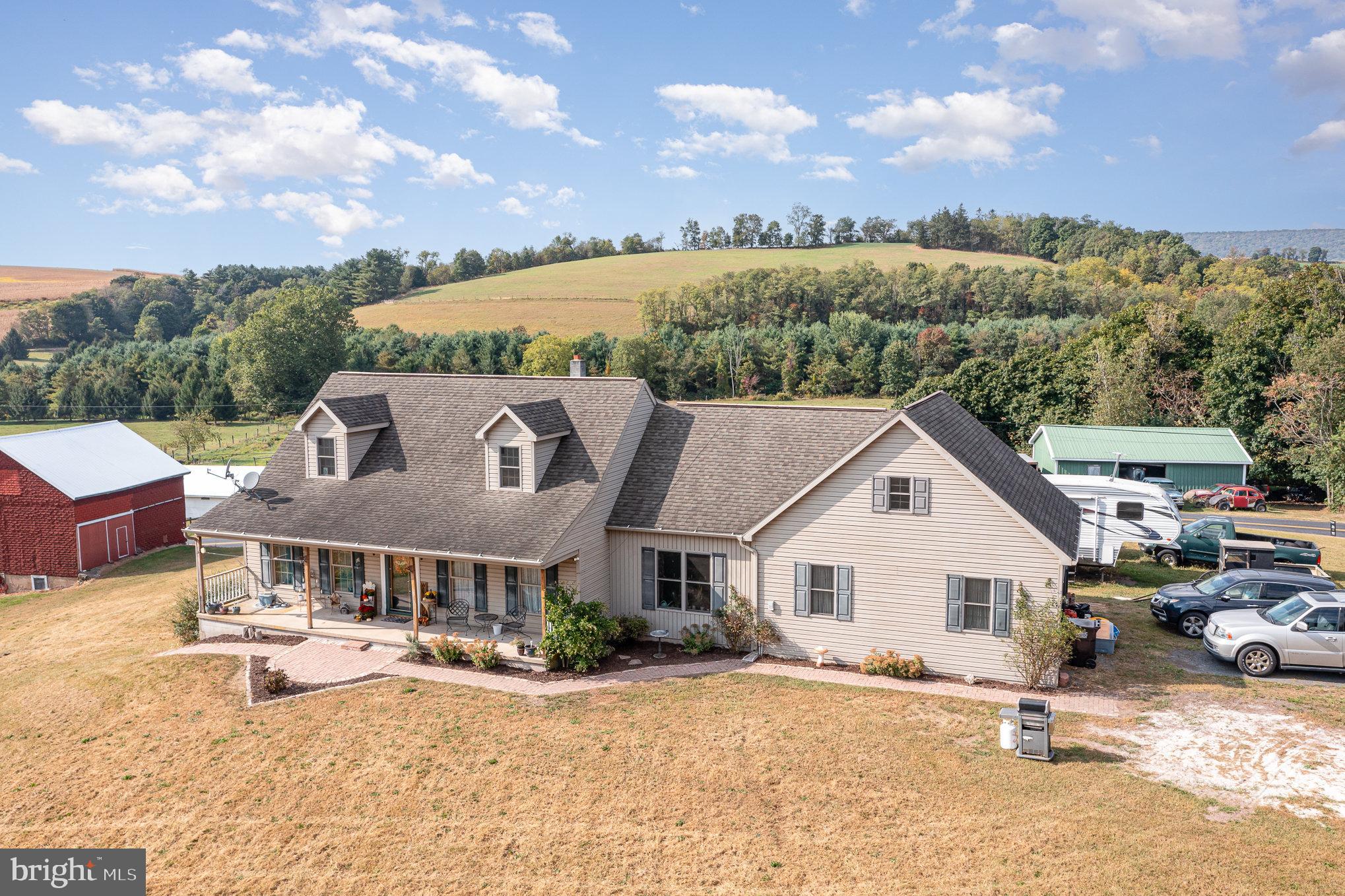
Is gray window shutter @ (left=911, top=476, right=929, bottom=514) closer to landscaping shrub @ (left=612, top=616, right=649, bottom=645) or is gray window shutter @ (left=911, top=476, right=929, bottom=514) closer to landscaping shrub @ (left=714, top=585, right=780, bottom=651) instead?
landscaping shrub @ (left=714, top=585, right=780, bottom=651)

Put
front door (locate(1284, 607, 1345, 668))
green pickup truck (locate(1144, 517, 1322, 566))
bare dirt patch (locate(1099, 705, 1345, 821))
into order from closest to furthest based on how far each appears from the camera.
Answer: bare dirt patch (locate(1099, 705, 1345, 821)), front door (locate(1284, 607, 1345, 668)), green pickup truck (locate(1144, 517, 1322, 566))

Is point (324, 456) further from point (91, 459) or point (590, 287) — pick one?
point (590, 287)

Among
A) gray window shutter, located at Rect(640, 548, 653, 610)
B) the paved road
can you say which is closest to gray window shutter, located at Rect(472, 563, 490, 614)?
gray window shutter, located at Rect(640, 548, 653, 610)

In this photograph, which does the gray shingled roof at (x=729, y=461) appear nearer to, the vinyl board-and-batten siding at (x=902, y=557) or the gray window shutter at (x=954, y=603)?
the vinyl board-and-batten siding at (x=902, y=557)

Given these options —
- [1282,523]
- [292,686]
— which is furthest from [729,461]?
[1282,523]

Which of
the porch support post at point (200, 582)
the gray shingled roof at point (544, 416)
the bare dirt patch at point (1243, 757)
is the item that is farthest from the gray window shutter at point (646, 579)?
the porch support post at point (200, 582)

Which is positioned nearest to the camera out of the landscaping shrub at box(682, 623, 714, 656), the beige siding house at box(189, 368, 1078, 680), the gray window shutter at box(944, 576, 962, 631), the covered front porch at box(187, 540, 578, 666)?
the gray window shutter at box(944, 576, 962, 631)

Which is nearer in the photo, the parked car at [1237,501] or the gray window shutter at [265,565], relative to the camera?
the gray window shutter at [265,565]
